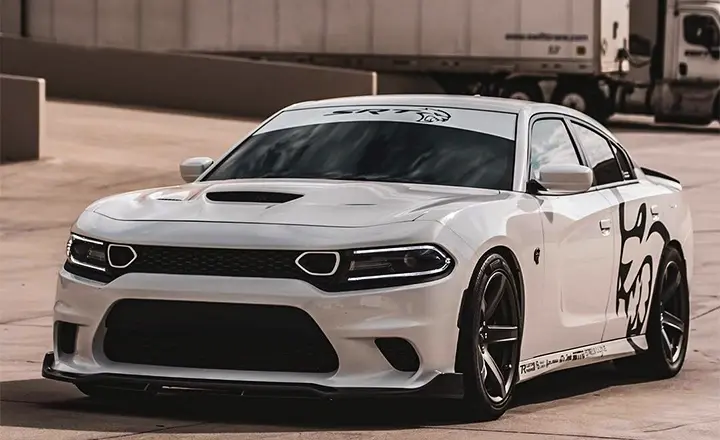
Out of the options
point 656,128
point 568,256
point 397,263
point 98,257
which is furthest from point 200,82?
point 397,263

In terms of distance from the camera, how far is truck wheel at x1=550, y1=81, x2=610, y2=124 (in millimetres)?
35125

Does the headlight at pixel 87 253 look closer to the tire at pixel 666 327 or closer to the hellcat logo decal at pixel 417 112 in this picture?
the hellcat logo decal at pixel 417 112

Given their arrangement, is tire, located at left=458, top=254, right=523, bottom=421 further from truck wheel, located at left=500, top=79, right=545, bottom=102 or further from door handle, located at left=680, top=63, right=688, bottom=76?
door handle, located at left=680, top=63, right=688, bottom=76

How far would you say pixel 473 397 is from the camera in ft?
23.0

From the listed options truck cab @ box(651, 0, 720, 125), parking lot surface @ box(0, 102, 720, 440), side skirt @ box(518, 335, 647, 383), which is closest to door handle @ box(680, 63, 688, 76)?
truck cab @ box(651, 0, 720, 125)

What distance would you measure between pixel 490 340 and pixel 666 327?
2.45 metres

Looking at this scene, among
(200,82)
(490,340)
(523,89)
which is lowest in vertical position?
(523,89)

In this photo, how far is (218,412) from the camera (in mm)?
7375

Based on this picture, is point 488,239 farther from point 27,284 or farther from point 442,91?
point 442,91

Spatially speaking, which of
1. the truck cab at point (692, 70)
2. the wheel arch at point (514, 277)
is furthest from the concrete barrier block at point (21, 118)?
the truck cab at point (692, 70)

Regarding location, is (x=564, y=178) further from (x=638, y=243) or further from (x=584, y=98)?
(x=584, y=98)

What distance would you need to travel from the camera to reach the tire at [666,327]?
9.17m

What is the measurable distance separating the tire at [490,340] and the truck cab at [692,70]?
29040 millimetres

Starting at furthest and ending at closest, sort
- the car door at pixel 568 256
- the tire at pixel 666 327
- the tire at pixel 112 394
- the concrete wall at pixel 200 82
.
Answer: the concrete wall at pixel 200 82 < the tire at pixel 666 327 < the car door at pixel 568 256 < the tire at pixel 112 394
